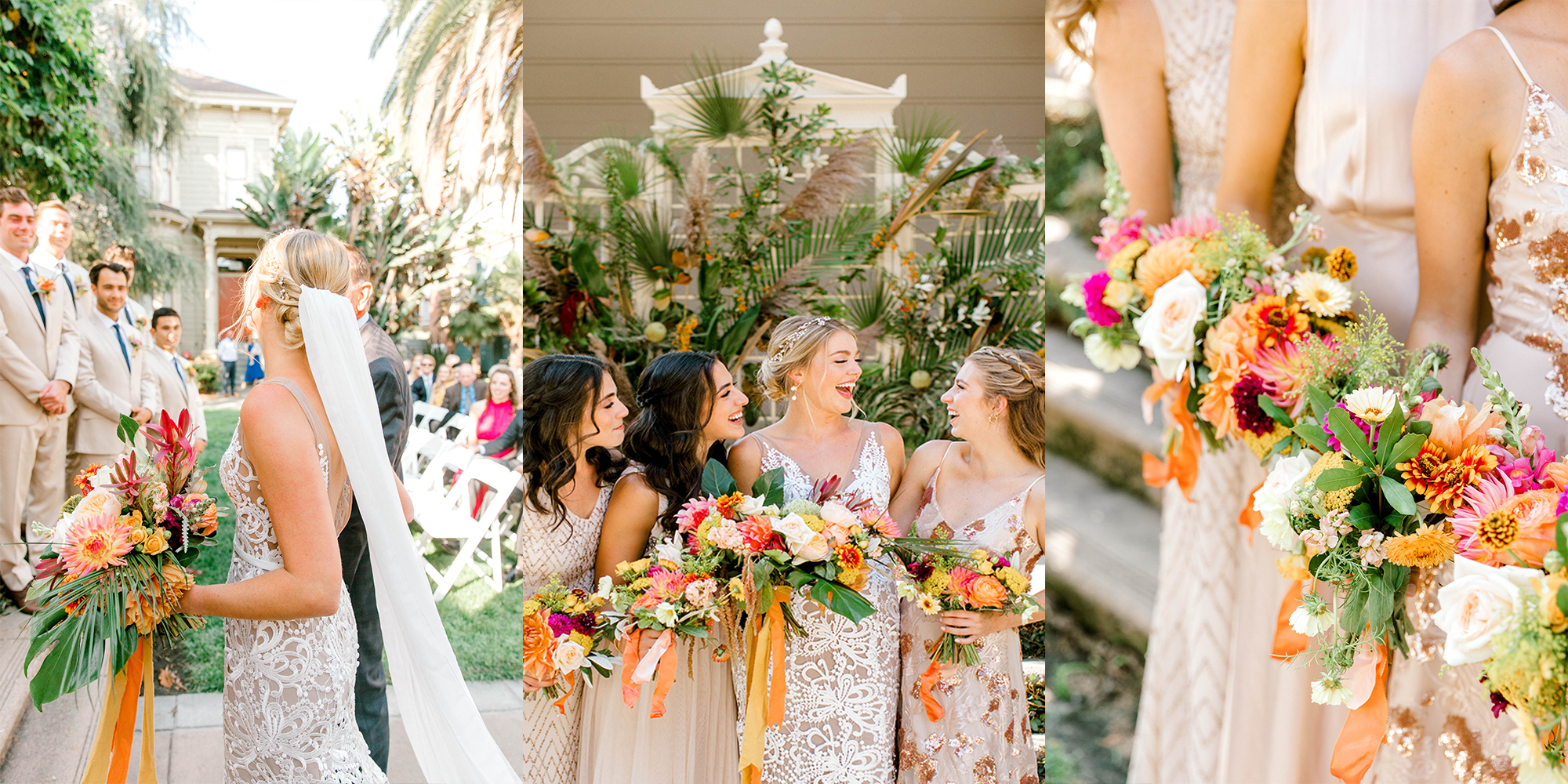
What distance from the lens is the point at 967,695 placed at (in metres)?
2.64

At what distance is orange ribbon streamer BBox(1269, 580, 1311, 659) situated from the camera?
1.89 m

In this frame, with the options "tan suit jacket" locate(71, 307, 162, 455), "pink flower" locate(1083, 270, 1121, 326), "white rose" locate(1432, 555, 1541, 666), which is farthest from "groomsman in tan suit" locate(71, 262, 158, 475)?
"white rose" locate(1432, 555, 1541, 666)

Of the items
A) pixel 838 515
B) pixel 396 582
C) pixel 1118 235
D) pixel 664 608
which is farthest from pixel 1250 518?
pixel 396 582

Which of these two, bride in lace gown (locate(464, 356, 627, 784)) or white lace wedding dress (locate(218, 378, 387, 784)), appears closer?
white lace wedding dress (locate(218, 378, 387, 784))

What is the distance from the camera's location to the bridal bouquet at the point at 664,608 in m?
2.40

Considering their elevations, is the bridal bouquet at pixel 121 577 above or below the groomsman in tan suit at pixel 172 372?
below

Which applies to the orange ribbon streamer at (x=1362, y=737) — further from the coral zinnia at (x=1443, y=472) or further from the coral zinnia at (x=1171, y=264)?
the coral zinnia at (x=1171, y=264)

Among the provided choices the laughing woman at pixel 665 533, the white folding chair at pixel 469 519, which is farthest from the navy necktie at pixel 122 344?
the laughing woman at pixel 665 533

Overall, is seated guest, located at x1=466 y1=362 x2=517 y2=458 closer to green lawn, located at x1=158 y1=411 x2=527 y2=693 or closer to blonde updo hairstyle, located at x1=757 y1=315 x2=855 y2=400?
green lawn, located at x1=158 y1=411 x2=527 y2=693

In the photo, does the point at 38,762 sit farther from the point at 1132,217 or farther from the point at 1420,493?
the point at 1420,493

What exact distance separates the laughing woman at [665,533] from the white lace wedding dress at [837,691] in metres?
0.12

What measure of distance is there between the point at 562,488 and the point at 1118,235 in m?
1.57

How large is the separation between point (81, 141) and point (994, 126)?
2614 millimetres

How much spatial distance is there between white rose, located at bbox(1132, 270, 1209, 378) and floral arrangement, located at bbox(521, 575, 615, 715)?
144cm
